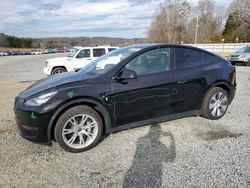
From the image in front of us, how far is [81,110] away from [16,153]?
1.19 metres

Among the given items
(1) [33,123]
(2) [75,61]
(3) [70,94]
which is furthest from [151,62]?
(2) [75,61]

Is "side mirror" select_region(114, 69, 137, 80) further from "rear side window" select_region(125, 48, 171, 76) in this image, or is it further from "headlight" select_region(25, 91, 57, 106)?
"headlight" select_region(25, 91, 57, 106)

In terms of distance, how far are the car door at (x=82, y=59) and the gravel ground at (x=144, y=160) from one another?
7297 millimetres

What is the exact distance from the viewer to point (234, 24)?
56375 mm

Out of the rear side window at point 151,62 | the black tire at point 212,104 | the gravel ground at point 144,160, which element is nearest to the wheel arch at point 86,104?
the gravel ground at point 144,160

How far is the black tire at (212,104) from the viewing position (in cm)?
504

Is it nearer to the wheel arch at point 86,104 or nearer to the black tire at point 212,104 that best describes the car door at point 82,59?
the black tire at point 212,104

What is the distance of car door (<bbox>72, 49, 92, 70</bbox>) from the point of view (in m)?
11.9

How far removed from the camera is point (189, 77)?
470 cm

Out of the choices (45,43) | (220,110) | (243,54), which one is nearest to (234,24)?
(243,54)

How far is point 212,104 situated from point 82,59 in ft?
26.2

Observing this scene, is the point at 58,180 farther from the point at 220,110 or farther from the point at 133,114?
the point at 220,110

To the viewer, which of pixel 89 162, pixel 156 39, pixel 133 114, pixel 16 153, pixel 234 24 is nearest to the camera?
pixel 89 162

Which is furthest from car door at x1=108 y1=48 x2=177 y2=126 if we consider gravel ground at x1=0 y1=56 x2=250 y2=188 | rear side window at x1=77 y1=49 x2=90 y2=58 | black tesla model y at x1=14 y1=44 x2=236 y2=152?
rear side window at x1=77 y1=49 x2=90 y2=58
